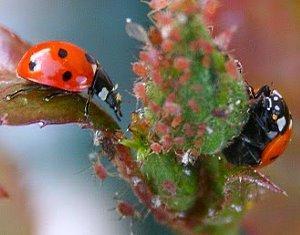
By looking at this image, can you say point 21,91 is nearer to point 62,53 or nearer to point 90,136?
point 62,53

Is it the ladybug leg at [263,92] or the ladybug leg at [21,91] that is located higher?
the ladybug leg at [263,92]

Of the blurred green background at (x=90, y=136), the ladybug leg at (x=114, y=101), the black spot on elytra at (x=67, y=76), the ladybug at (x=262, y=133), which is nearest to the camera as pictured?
the ladybug at (x=262, y=133)

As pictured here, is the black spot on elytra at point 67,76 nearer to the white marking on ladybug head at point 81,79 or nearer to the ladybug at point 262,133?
the white marking on ladybug head at point 81,79

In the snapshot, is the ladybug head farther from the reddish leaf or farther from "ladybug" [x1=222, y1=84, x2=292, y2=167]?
the reddish leaf

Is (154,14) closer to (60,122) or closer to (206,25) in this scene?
(206,25)

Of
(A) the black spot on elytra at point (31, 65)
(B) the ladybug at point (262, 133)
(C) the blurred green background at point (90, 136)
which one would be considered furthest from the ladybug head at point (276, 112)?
(A) the black spot on elytra at point (31, 65)

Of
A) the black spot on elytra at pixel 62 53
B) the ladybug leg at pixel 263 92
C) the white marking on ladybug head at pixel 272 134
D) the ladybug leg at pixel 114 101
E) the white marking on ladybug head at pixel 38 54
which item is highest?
the ladybug leg at pixel 263 92

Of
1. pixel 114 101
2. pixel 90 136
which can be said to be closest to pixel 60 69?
pixel 114 101
